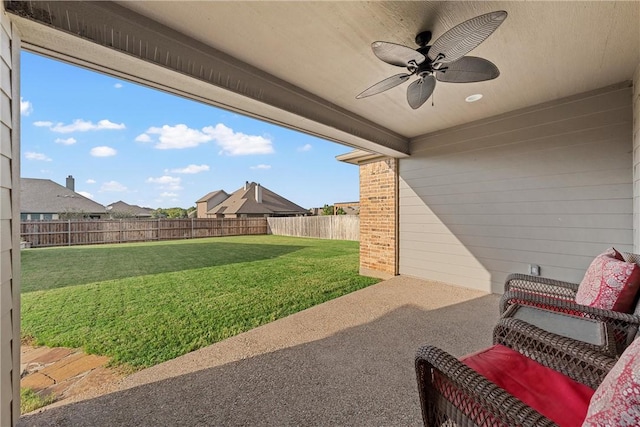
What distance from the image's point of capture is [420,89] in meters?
2.39

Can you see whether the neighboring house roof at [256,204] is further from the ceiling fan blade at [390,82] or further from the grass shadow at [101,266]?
the ceiling fan blade at [390,82]

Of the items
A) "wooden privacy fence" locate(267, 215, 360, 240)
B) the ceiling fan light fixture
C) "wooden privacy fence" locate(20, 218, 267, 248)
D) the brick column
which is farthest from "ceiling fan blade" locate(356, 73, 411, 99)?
"wooden privacy fence" locate(20, 218, 267, 248)

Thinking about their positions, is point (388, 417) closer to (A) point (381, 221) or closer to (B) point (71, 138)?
(A) point (381, 221)

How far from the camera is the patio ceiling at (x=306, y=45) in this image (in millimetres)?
1883

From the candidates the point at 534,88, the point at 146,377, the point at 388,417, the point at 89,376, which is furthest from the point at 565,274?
the point at 89,376

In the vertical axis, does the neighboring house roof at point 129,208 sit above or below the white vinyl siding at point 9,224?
above

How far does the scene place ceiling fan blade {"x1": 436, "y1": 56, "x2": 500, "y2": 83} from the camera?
2.03m

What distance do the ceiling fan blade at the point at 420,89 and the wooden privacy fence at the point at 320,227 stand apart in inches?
388

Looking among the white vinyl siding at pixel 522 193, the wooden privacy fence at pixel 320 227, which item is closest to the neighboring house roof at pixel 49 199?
the wooden privacy fence at pixel 320 227

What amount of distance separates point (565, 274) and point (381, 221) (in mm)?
2940

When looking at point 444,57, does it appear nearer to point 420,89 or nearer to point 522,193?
point 420,89

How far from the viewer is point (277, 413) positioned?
1.72 meters

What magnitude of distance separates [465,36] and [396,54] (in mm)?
469

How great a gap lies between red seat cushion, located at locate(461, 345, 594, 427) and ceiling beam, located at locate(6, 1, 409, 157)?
2.84 m
